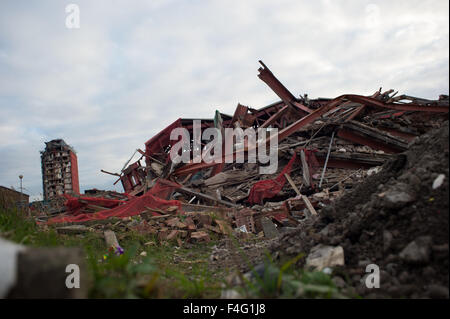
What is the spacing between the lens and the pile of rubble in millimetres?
7141

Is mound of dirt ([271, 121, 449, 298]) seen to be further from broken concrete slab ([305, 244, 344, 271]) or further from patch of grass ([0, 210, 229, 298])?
patch of grass ([0, 210, 229, 298])

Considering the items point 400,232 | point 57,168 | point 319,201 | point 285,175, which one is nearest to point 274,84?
point 285,175

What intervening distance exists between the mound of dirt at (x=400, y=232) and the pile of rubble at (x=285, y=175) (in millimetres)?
3395

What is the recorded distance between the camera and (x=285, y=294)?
204 centimetres

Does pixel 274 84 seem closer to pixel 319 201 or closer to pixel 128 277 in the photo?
pixel 319 201

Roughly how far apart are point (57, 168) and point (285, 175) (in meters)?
13.0

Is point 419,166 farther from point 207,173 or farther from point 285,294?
point 207,173

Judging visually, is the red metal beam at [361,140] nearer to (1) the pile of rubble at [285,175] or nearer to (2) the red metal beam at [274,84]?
(1) the pile of rubble at [285,175]

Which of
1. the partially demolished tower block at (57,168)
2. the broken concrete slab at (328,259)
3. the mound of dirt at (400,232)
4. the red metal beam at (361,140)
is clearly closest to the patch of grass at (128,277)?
the broken concrete slab at (328,259)

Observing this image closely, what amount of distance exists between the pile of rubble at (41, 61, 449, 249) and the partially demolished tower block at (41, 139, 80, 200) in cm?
507

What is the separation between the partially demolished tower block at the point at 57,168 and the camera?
16.1 m

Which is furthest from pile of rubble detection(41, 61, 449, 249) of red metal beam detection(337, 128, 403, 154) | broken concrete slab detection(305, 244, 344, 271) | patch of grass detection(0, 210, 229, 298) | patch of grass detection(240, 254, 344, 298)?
patch of grass detection(240, 254, 344, 298)
